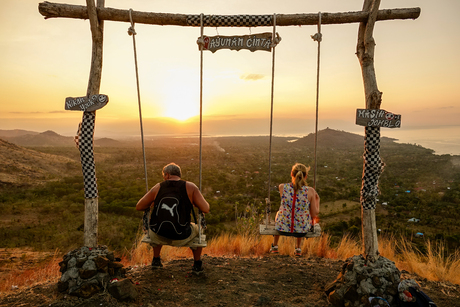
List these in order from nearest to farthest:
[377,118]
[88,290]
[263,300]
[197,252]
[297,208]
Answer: [88,290] → [263,300] → [377,118] → [197,252] → [297,208]

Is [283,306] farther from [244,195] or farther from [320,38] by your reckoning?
[244,195]

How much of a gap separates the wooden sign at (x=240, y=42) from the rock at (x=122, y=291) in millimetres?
3662

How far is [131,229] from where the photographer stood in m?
10.7

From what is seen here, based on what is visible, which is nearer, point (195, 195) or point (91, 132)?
point (195, 195)

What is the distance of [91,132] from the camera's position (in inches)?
161

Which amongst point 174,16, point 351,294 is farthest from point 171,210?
point 174,16

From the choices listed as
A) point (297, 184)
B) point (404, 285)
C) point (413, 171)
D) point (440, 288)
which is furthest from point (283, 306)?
point (413, 171)

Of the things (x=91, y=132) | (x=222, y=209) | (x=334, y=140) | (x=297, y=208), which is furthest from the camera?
(x=334, y=140)

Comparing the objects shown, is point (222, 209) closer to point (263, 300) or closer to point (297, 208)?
point (297, 208)

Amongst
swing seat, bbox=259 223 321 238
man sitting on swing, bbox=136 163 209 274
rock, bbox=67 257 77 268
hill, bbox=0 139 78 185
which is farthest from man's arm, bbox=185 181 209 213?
hill, bbox=0 139 78 185

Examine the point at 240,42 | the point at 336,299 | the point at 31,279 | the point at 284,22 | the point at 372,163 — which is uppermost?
the point at 284,22

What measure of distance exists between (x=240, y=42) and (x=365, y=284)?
3935 mm

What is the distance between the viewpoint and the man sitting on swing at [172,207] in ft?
12.2

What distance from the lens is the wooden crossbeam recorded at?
4.03 metres
